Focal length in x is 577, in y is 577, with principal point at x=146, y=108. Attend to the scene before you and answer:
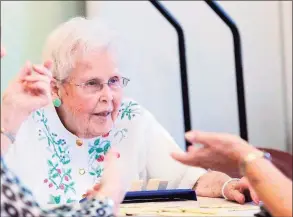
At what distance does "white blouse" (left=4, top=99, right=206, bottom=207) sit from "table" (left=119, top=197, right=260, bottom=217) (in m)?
0.06

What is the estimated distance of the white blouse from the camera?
0.93m

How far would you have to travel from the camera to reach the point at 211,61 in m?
2.16

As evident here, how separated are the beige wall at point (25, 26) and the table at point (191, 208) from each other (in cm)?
103

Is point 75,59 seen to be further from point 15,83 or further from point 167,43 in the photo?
point 167,43

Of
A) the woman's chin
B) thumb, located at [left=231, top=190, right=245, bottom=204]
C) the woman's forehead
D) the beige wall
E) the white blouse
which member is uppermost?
the beige wall

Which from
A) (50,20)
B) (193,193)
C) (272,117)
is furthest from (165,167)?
(272,117)

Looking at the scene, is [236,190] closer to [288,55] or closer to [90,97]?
[90,97]

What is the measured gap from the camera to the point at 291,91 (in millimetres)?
2166

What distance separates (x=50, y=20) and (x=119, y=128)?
3.56ft

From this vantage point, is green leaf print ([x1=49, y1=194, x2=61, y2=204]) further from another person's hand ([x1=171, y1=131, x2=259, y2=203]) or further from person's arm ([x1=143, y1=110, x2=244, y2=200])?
another person's hand ([x1=171, y1=131, x2=259, y2=203])

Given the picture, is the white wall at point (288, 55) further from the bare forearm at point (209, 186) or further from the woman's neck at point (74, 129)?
the woman's neck at point (74, 129)

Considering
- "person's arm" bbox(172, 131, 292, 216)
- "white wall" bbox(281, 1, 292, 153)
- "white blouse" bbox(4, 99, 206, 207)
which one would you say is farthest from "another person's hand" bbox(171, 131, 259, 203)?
"white wall" bbox(281, 1, 292, 153)

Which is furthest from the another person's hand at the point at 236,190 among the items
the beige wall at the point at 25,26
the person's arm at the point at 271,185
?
the beige wall at the point at 25,26

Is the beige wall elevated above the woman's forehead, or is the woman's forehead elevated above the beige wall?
the beige wall
